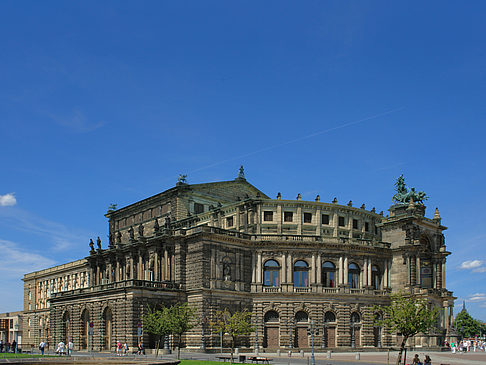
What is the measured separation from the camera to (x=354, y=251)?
292 feet

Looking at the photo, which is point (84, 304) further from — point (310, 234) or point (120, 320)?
point (310, 234)

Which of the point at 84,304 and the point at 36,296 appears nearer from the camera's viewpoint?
the point at 84,304

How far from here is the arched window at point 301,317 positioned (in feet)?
278

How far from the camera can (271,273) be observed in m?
86.2

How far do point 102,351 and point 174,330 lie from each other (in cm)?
1872

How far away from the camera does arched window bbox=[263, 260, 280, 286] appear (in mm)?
85938

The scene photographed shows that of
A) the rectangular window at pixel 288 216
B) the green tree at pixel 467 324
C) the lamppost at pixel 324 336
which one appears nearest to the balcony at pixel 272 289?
the lamppost at pixel 324 336

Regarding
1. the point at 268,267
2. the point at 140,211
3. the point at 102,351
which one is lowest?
the point at 102,351

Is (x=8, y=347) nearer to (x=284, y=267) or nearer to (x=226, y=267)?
(x=226, y=267)

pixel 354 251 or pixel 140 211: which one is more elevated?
pixel 140 211

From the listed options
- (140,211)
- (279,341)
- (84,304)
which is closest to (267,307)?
(279,341)

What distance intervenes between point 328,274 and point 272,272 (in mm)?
7965

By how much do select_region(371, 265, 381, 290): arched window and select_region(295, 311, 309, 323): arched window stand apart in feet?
40.7

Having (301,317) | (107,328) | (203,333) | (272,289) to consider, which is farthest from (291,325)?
(107,328)
